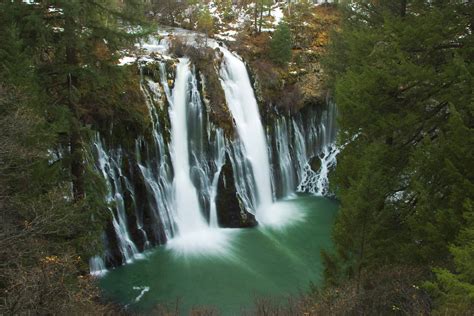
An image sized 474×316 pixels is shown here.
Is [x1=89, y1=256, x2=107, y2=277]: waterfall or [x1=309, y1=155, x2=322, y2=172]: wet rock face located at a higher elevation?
[x1=309, y1=155, x2=322, y2=172]: wet rock face

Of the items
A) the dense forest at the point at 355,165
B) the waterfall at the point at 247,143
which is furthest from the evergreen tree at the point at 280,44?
the dense forest at the point at 355,165

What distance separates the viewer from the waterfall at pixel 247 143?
20.4m

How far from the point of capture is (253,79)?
23.2 meters

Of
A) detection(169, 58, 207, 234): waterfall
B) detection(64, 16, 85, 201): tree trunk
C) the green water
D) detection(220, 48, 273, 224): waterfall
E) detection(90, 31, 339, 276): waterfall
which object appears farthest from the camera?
detection(220, 48, 273, 224): waterfall

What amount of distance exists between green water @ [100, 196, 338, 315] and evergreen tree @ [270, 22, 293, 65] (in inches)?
458

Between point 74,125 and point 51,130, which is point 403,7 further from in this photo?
point 51,130

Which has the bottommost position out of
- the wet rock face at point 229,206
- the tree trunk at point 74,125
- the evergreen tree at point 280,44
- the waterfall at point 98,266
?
the waterfall at point 98,266

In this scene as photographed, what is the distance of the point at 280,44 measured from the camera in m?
25.0

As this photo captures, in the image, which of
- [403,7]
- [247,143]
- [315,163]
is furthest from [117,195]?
→ [315,163]

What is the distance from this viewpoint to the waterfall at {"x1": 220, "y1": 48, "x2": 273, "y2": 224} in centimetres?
2044

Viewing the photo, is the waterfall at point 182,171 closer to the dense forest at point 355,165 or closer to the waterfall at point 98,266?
the waterfall at point 98,266

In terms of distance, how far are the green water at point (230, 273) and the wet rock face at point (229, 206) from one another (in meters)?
0.45

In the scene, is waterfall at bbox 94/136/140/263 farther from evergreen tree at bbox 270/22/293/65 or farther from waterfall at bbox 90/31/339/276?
evergreen tree at bbox 270/22/293/65

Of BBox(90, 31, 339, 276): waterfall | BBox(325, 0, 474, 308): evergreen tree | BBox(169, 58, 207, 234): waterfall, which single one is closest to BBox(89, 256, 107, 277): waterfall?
BBox(90, 31, 339, 276): waterfall
